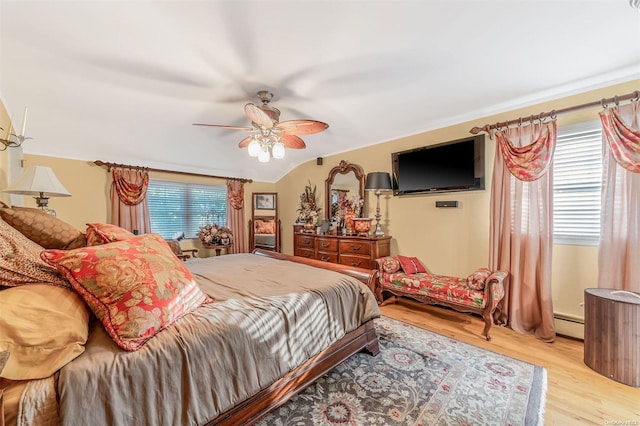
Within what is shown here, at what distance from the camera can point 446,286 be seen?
2828mm

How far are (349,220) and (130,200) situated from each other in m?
3.42

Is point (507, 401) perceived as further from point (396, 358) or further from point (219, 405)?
point (219, 405)

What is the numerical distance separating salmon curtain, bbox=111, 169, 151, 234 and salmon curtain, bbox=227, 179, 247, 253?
1.40 m

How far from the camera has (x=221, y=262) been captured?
2768 mm

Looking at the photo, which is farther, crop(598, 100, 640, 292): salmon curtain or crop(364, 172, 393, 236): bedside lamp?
crop(364, 172, 393, 236): bedside lamp

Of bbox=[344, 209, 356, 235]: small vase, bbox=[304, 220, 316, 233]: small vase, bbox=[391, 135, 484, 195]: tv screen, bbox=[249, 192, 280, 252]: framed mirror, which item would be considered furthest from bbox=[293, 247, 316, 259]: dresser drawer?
bbox=[391, 135, 484, 195]: tv screen

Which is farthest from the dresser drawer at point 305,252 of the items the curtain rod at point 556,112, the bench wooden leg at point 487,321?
the curtain rod at point 556,112

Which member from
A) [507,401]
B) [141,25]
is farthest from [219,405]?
[141,25]

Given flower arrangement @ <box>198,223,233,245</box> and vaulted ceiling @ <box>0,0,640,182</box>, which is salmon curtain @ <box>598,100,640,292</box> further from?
flower arrangement @ <box>198,223,233,245</box>

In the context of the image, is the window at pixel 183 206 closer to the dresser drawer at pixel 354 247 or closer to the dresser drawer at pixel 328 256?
the dresser drawer at pixel 328 256

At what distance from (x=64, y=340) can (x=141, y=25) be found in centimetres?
204

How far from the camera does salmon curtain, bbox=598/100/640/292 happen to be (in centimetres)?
215

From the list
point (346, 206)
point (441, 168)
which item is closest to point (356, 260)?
point (346, 206)

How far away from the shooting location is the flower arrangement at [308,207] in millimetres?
4797
